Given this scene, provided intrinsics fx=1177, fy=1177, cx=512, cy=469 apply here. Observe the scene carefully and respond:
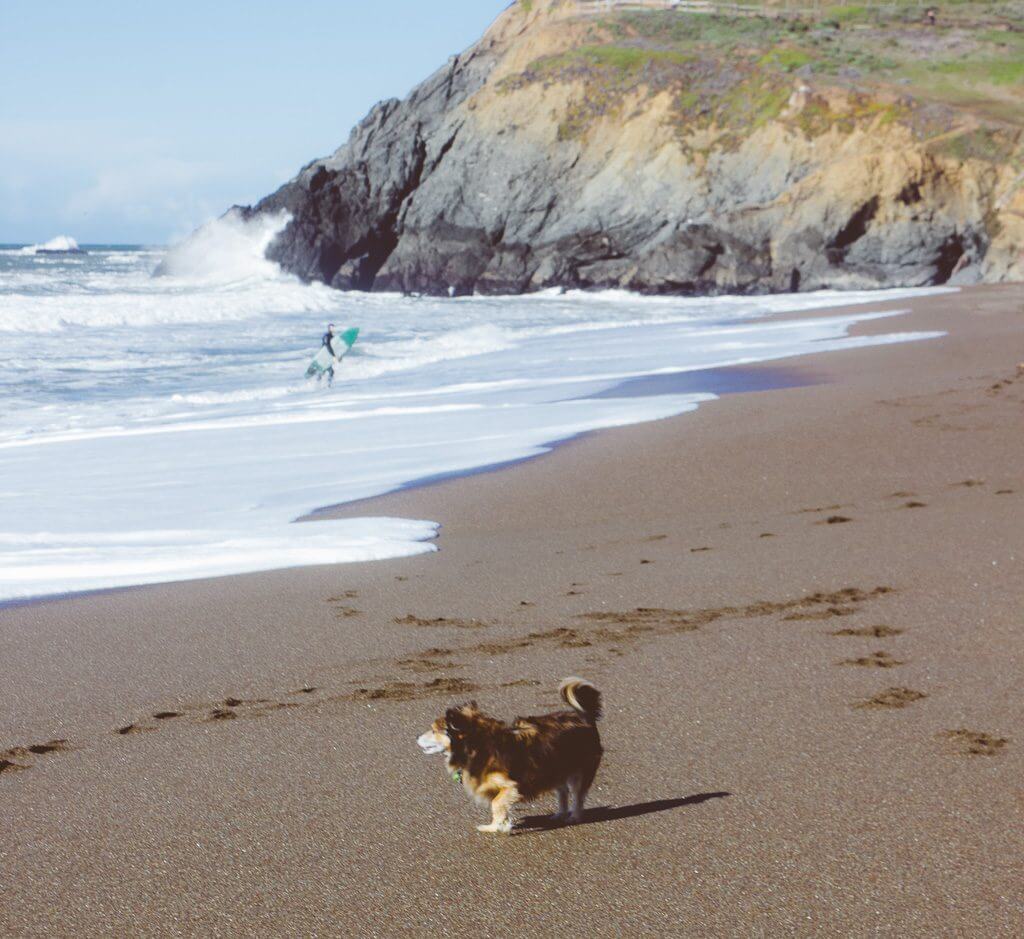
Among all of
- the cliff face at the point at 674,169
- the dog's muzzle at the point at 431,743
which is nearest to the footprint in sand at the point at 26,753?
the dog's muzzle at the point at 431,743

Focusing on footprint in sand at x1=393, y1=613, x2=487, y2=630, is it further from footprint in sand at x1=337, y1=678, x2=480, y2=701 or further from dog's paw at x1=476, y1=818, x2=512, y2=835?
dog's paw at x1=476, y1=818, x2=512, y2=835

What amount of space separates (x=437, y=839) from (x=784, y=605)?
275 centimetres

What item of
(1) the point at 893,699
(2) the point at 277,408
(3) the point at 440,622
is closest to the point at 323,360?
(2) the point at 277,408

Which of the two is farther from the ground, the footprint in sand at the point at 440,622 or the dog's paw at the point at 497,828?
the dog's paw at the point at 497,828

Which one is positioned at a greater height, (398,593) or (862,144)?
(862,144)

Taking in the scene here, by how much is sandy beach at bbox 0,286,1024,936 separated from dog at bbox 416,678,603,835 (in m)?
0.17

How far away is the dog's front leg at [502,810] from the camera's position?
335 centimetres

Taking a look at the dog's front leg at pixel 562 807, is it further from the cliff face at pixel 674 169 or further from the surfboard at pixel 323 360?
the cliff face at pixel 674 169

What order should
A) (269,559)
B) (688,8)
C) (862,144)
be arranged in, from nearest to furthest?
(269,559) < (862,144) < (688,8)

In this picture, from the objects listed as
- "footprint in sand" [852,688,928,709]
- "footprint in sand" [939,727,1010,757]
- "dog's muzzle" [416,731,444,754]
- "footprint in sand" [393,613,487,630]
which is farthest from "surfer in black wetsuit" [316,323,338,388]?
"dog's muzzle" [416,731,444,754]

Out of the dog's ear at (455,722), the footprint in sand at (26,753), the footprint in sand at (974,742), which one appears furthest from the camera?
the footprint in sand at (26,753)

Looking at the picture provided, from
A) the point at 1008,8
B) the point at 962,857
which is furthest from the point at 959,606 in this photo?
the point at 1008,8

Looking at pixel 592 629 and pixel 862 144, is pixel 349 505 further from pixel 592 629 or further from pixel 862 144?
pixel 862 144

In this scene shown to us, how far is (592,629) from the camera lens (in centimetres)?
546
